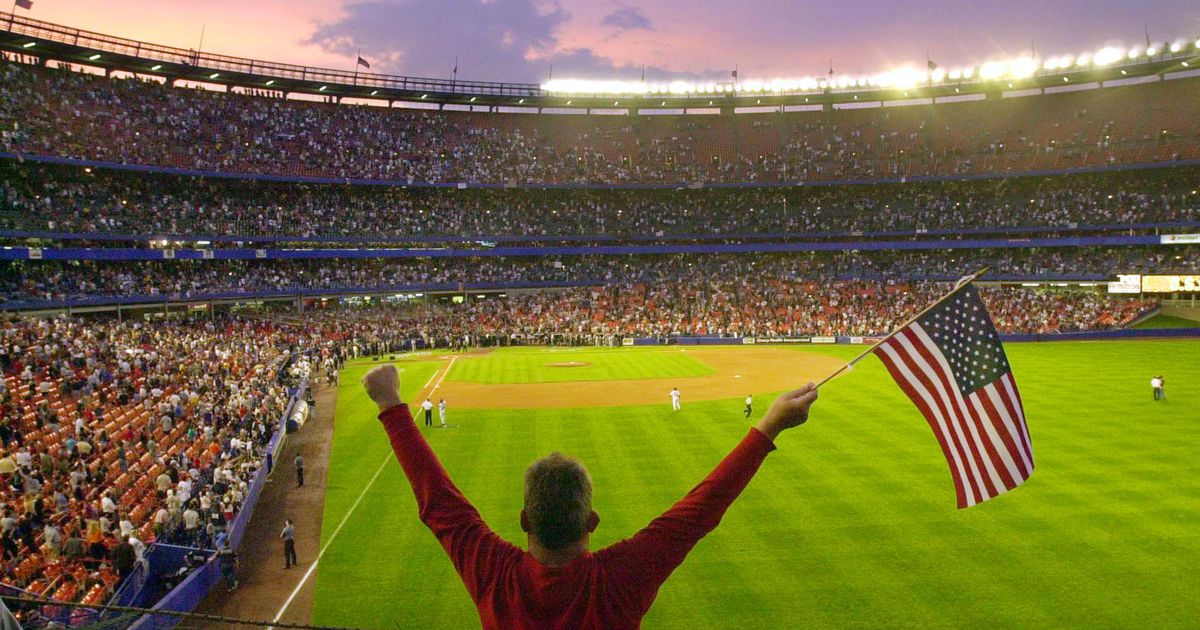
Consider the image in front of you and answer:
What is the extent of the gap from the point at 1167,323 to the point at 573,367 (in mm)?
49722

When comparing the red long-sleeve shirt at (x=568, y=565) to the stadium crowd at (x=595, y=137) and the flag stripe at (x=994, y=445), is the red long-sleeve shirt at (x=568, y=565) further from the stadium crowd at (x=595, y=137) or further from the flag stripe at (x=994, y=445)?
the stadium crowd at (x=595, y=137)

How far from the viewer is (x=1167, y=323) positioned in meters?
58.3

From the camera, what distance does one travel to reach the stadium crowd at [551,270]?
52812 mm

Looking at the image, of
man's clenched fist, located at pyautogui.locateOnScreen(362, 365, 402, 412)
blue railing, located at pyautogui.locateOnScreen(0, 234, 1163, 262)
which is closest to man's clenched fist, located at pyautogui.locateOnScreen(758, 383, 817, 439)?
man's clenched fist, located at pyautogui.locateOnScreen(362, 365, 402, 412)

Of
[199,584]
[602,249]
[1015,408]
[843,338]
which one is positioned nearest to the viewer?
[1015,408]

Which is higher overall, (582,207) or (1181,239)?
(582,207)

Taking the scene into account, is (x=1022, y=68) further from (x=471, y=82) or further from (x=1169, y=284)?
(x=471, y=82)

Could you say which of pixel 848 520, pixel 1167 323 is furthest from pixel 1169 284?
pixel 848 520

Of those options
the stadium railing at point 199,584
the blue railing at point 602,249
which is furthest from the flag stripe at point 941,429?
the blue railing at point 602,249

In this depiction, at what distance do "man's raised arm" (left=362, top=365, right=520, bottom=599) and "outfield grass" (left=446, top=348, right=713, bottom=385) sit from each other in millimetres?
38113

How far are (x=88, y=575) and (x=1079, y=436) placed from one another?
95.1 ft

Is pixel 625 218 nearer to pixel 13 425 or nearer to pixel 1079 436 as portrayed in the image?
pixel 1079 436

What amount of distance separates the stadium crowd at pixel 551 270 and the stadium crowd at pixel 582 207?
2950mm

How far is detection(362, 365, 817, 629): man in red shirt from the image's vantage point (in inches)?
102
